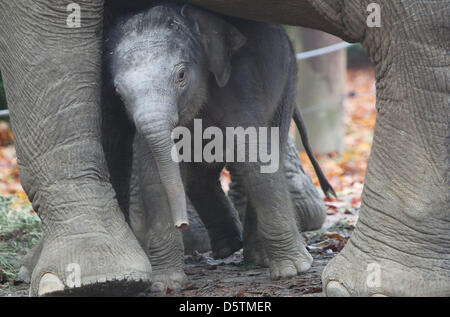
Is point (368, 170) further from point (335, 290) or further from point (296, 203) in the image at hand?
point (296, 203)

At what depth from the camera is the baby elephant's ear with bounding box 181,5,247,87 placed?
3898 mm

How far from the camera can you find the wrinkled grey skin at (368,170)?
10.7 ft

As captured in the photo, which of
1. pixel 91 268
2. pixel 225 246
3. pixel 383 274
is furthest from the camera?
pixel 225 246

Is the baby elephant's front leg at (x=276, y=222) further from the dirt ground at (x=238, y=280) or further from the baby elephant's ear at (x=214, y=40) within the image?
the baby elephant's ear at (x=214, y=40)

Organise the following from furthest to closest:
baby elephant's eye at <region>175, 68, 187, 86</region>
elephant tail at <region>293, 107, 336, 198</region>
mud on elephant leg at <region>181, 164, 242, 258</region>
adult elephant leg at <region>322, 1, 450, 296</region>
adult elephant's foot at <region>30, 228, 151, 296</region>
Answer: elephant tail at <region>293, 107, 336, 198</region>, mud on elephant leg at <region>181, 164, 242, 258</region>, baby elephant's eye at <region>175, 68, 187, 86</region>, adult elephant's foot at <region>30, 228, 151, 296</region>, adult elephant leg at <region>322, 1, 450, 296</region>

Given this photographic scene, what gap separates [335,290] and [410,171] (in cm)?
50

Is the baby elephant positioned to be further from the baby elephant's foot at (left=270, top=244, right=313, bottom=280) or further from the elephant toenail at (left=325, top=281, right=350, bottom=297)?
the elephant toenail at (left=325, top=281, right=350, bottom=297)

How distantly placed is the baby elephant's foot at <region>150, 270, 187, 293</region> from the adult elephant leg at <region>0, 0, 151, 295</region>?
247 millimetres

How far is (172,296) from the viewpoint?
11.9 ft

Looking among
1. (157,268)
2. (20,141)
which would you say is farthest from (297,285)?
(20,141)

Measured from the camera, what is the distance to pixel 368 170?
346cm

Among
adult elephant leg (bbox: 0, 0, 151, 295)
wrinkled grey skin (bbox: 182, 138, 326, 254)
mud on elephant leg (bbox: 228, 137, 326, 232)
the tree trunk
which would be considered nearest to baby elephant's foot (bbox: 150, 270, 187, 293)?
adult elephant leg (bbox: 0, 0, 151, 295)

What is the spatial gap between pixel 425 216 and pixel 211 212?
1632 mm

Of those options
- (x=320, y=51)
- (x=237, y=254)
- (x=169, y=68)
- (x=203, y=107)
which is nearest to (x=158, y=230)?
(x=203, y=107)
